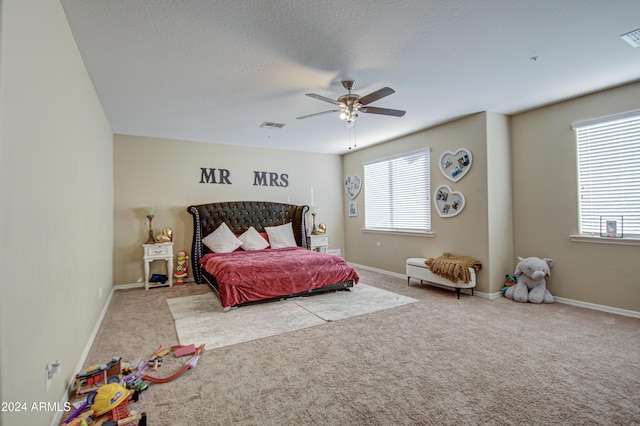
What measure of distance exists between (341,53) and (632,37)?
8.05 ft

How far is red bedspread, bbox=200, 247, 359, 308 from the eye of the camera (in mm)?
4098

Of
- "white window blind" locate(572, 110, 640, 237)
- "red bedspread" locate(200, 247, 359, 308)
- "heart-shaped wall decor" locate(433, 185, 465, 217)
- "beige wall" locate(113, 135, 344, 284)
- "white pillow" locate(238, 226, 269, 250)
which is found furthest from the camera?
"white pillow" locate(238, 226, 269, 250)

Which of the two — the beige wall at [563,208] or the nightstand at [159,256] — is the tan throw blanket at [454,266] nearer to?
the beige wall at [563,208]

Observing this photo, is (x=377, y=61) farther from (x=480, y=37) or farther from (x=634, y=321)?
(x=634, y=321)

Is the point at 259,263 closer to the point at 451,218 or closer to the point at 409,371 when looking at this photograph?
the point at 409,371

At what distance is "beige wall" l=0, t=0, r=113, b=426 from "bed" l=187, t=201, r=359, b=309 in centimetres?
168

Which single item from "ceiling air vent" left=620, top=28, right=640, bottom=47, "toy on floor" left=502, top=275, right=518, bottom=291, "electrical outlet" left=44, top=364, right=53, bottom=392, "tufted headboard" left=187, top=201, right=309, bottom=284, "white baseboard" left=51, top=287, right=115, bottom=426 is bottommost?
"white baseboard" left=51, top=287, right=115, bottom=426

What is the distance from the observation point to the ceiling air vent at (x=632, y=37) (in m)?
2.60

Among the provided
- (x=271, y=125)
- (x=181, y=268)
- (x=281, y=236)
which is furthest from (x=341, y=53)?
(x=181, y=268)

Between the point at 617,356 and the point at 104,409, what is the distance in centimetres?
391

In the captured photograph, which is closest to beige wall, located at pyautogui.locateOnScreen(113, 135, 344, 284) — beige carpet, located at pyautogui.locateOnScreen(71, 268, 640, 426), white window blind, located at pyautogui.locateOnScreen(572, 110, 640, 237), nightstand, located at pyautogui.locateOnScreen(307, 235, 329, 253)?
nightstand, located at pyautogui.locateOnScreen(307, 235, 329, 253)

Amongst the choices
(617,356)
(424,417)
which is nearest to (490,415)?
(424,417)

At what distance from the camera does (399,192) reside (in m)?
6.14

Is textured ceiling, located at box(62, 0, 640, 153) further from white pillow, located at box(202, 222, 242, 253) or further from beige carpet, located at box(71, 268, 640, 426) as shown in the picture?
beige carpet, located at box(71, 268, 640, 426)
